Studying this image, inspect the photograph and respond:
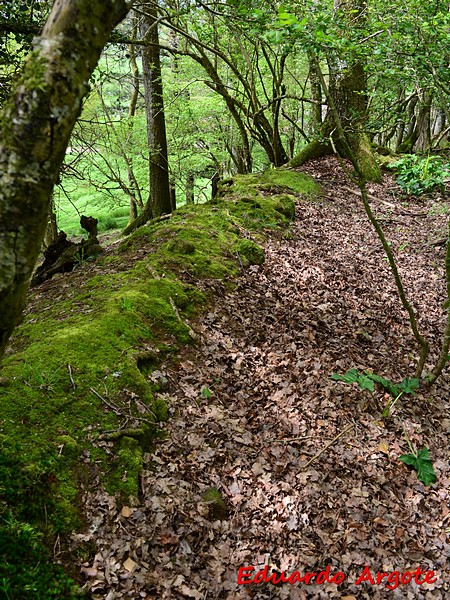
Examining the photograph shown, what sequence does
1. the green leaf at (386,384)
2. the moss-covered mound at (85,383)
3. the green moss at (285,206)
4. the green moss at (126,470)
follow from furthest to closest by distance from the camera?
the green moss at (285,206) < the green leaf at (386,384) < the green moss at (126,470) < the moss-covered mound at (85,383)

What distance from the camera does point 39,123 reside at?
1592mm

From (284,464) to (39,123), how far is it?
11.5 feet

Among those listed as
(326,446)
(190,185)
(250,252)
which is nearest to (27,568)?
(326,446)

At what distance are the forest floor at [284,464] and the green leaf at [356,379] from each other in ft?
0.37

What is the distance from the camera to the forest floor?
116 inches

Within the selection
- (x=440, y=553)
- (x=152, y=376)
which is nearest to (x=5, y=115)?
(x=152, y=376)

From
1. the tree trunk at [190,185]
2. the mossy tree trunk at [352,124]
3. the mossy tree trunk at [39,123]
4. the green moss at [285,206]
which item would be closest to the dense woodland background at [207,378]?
the mossy tree trunk at [39,123]

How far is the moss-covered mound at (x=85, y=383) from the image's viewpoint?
8.49 feet

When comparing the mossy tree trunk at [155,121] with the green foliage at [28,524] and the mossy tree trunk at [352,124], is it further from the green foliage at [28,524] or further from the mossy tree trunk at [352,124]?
the green foliage at [28,524]

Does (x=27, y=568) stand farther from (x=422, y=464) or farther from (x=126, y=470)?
(x=422, y=464)

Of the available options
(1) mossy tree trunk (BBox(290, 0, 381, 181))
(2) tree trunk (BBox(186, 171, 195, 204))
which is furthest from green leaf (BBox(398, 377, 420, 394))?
(2) tree trunk (BBox(186, 171, 195, 204))

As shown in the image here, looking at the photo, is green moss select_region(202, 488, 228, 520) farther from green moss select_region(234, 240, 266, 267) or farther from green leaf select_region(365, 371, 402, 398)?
green moss select_region(234, 240, 266, 267)

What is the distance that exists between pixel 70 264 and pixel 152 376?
3.67m

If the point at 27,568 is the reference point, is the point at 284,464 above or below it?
below
